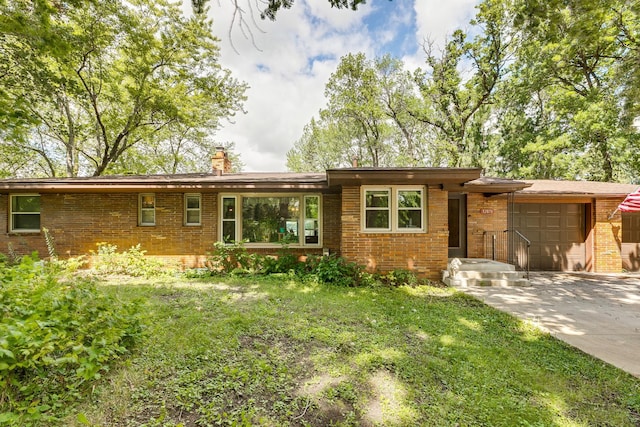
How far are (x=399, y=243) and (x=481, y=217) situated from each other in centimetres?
314

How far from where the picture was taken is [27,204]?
8203 mm

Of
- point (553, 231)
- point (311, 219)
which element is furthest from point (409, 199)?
point (553, 231)

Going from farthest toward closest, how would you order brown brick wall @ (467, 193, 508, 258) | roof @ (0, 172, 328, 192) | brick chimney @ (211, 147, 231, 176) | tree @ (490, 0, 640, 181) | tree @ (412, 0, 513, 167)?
tree @ (412, 0, 513, 167), tree @ (490, 0, 640, 181), brick chimney @ (211, 147, 231, 176), brown brick wall @ (467, 193, 508, 258), roof @ (0, 172, 328, 192)

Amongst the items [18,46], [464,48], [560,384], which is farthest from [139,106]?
[464,48]

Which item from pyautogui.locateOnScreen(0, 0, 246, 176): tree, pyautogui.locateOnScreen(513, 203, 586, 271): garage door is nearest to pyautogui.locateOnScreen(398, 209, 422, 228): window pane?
pyautogui.locateOnScreen(513, 203, 586, 271): garage door

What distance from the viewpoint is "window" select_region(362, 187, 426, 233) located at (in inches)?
276

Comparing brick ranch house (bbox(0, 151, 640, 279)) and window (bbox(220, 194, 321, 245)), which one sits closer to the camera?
brick ranch house (bbox(0, 151, 640, 279))

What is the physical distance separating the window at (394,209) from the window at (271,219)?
5.80ft

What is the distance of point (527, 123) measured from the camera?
1565 cm

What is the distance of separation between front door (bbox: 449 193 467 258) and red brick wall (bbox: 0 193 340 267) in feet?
11.6

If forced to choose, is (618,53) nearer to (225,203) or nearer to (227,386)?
(225,203)

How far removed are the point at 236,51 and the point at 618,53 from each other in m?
17.2

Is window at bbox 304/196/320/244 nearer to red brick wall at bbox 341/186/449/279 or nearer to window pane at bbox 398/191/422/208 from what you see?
red brick wall at bbox 341/186/449/279

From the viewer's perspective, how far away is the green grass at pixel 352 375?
2205 mm
